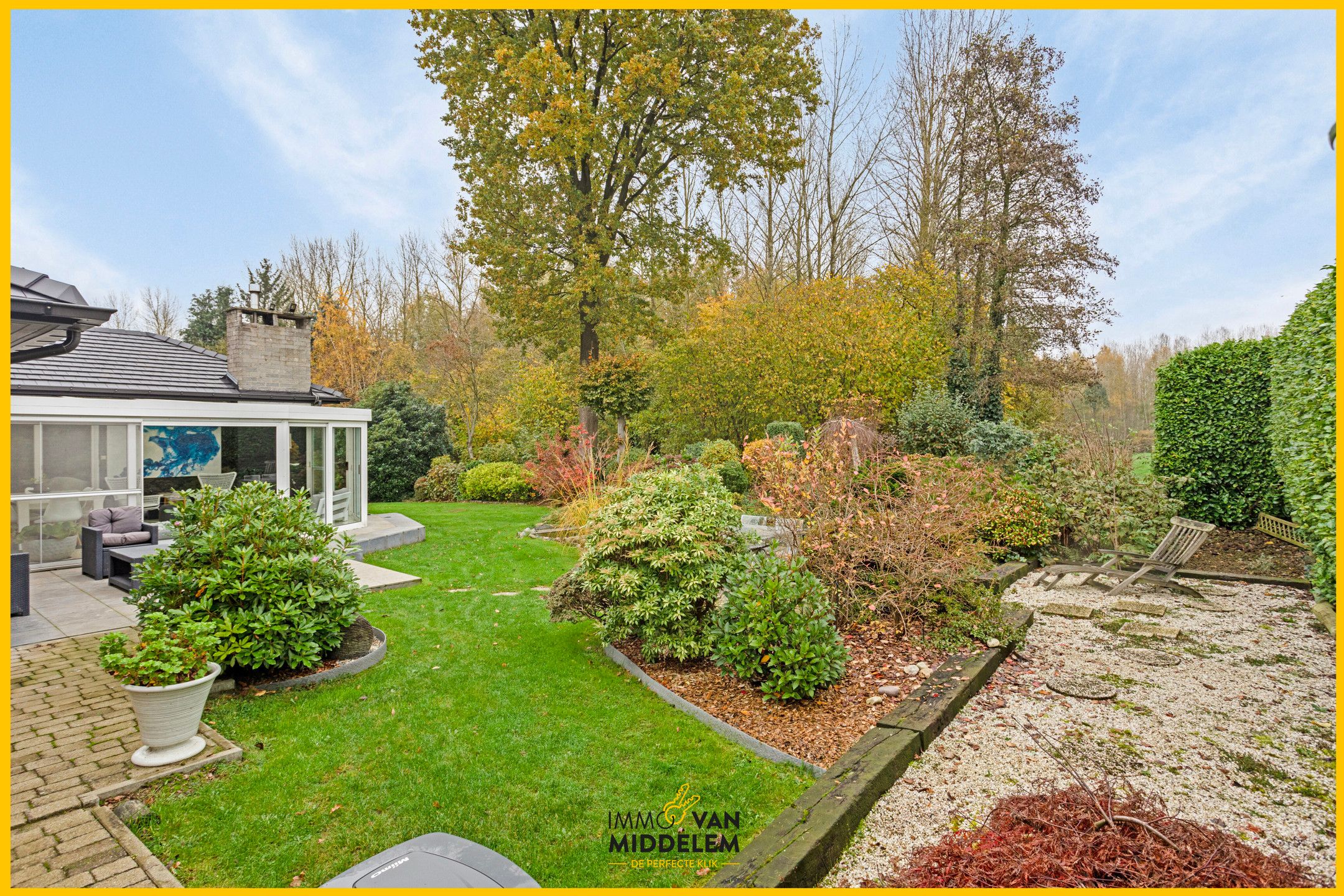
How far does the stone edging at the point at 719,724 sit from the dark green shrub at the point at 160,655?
290 cm

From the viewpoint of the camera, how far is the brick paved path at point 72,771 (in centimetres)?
282

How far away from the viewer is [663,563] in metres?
5.07

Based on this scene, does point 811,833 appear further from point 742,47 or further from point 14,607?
point 742,47

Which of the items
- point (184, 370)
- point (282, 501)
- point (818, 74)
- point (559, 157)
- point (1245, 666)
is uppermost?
point (818, 74)

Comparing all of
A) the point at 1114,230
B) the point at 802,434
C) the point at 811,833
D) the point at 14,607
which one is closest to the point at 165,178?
the point at 14,607

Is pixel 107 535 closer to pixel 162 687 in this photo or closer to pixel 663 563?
pixel 162 687

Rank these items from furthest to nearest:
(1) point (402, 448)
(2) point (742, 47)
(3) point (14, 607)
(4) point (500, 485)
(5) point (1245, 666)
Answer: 1. (1) point (402, 448)
2. (4) point (500, 485)
3. (2) point (742, 47)
4. (3) point (14, 607)
5. (5) point (1245, 666)

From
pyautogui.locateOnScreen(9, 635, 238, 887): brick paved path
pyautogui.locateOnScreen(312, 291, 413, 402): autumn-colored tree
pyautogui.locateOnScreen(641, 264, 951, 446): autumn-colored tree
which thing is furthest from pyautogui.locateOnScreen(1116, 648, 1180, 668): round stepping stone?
pyautogui.locateOnScreen(312, 291, 413, 402): autumn-colored tree

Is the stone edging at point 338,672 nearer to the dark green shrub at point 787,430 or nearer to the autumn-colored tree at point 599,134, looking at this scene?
the dark green shrub at point 787,430

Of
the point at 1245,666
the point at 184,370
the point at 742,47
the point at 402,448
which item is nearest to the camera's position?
the point at 1245,666

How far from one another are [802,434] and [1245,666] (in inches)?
347

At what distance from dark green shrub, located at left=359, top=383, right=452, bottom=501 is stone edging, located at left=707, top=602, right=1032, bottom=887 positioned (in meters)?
16.6

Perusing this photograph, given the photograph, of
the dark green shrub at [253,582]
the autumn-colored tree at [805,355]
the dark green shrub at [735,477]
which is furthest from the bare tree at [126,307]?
the dark green shrub at [253,582]

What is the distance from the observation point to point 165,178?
1327 cm
